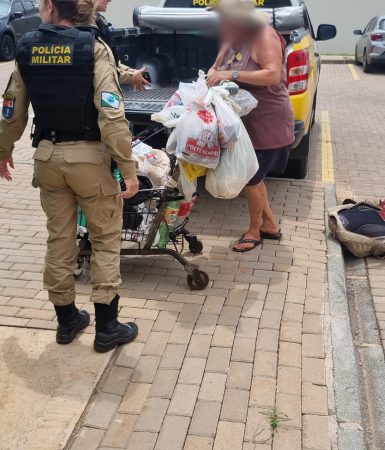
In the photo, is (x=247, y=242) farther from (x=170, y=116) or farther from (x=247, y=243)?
(x=170, y=116)

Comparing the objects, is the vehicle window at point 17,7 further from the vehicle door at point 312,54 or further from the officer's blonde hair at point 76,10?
the officer's blonde hair at point 76,10

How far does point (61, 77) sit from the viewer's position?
2818mm

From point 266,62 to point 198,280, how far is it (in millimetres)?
1576

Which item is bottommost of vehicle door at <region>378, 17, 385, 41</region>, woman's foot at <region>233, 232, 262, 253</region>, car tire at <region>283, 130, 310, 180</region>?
vehicle door at <region>378, 17, 385, 41</region>

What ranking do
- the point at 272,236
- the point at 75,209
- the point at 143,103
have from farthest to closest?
the point at 143,103
the point at 272,236
the point at 75,209

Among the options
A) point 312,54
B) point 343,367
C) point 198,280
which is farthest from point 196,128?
point 312,54

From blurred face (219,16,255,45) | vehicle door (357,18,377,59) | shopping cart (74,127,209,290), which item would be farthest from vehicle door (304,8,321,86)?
vehicle door (357,18,377,59)

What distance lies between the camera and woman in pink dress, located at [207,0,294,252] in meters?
4.16

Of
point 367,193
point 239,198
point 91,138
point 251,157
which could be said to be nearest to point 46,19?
Result: point 91,138

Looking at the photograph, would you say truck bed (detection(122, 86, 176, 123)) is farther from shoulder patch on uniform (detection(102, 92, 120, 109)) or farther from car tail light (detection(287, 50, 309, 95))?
shoulder patch on uniform (detection(102, 92, 120, 109))

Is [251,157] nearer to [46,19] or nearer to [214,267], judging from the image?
[214,267]

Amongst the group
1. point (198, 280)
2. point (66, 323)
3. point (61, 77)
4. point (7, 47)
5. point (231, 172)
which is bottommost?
point (7, 47)

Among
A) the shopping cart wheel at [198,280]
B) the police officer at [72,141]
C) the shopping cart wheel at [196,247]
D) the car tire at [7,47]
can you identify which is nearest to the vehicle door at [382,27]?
the car tire at [7,47]

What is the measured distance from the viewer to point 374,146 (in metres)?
8.33
